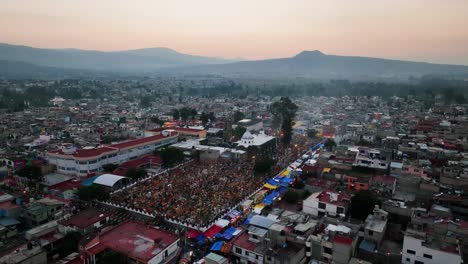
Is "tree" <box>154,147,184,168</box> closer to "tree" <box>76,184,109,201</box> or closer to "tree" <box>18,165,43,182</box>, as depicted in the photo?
"tree" <box>76,184,109,201</box>

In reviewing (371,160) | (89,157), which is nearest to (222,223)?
(371,160)

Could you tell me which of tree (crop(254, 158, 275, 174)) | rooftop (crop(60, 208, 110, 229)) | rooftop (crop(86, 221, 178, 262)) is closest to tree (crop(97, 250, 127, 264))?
rooftop (crop(86, 221, 178, 262))

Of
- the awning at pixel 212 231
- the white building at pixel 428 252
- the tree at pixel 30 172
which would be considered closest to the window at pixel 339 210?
the white building at pixel 428 252

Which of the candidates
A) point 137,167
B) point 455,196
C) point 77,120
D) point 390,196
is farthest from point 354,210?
point 77,120

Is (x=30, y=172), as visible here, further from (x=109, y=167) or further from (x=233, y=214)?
(x=233, y=214)

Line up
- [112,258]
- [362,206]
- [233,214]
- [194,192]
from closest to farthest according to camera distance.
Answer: [112,258], [362,206], [233,214], [194,192]

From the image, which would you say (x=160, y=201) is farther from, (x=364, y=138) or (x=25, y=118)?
(x=25, y=118)

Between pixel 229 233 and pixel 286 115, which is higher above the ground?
pixel 286 115
